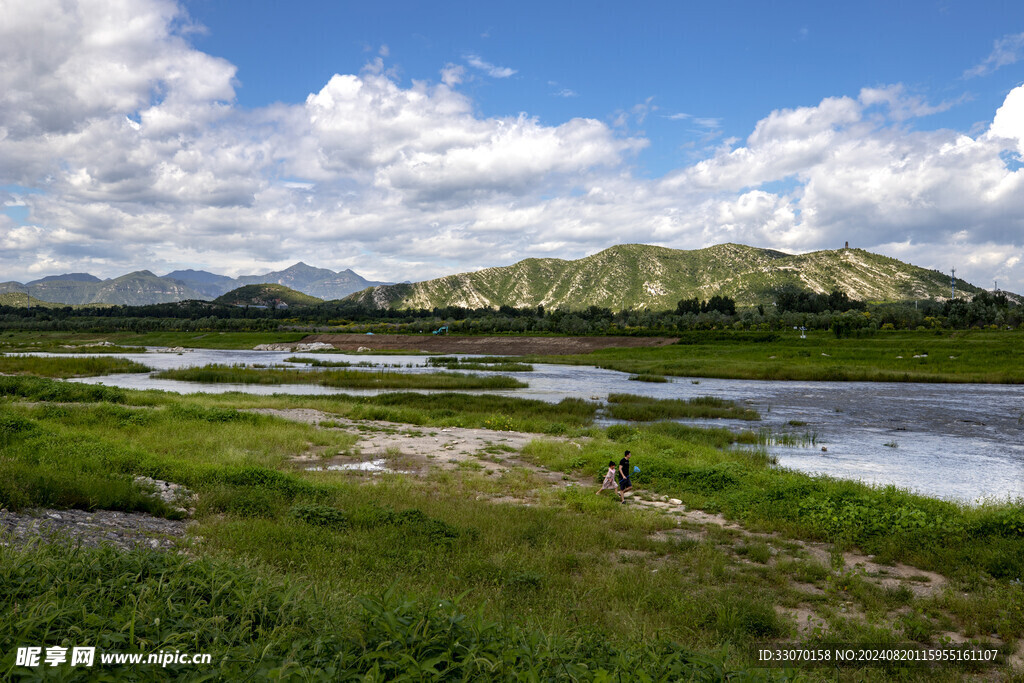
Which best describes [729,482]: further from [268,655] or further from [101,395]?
[101,395]

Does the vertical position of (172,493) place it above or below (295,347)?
above

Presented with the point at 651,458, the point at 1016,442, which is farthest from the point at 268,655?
the point at 1016,442

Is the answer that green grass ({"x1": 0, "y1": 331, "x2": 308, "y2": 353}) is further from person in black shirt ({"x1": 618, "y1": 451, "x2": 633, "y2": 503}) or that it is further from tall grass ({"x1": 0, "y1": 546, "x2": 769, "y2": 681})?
tall grass ({"x1": 0, "y1": 546, "x2": 769, "y2": 681})

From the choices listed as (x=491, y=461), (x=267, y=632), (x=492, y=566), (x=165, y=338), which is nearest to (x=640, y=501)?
(x=491, y=461)

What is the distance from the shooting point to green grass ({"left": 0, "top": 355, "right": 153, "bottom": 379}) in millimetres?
57500

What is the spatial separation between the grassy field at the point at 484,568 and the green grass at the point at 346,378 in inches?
1302

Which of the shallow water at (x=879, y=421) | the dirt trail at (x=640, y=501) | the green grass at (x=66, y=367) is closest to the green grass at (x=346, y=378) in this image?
the shallow water at (x=879, y=421)

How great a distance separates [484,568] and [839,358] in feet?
282

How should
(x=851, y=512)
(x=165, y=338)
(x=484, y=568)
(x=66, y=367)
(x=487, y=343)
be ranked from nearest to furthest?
1. (x=484, y=568)
2. (x=851, y=512)
3. (x=66, y=367)
4. (x=487, y=343)
5. (x=165, y=338)

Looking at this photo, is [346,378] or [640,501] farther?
[346,378]

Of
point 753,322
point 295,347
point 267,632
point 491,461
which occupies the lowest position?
point 295,347

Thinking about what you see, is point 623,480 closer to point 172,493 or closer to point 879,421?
point 172,493

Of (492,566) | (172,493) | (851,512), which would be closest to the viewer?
(492,566)

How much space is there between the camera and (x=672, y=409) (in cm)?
4009
